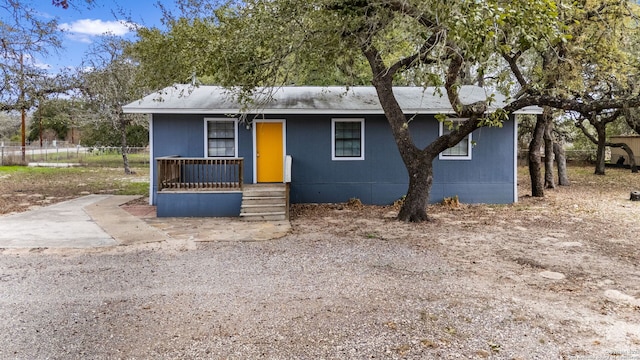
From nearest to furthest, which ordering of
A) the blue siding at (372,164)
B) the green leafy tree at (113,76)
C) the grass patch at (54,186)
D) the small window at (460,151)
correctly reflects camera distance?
Answer: 1. the blue siding at (372,164)
2. the small window at (460,151)
3. the grass patch at (54,186)
4. the green leafy tree at (113,76)

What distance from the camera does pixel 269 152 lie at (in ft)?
35.8

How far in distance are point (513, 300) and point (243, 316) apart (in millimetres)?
2642

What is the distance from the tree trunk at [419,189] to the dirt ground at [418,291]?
11.9 inches

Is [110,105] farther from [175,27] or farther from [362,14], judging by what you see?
[362,14]

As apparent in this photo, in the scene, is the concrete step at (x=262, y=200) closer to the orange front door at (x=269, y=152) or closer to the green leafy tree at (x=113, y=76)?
the orange front door at (x=269, y=152)

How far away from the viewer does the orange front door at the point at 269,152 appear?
35.6 ft

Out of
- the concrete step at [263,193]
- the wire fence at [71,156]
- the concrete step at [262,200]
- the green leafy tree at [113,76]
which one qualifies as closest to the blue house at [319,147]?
the concrete step at [263,193]

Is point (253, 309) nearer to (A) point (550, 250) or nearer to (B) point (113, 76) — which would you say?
(A) point (550, 250)

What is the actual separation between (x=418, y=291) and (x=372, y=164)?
22.6 ft

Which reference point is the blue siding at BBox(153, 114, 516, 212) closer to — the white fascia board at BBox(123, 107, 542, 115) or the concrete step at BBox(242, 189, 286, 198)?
the white fascia board at BBox(123, 107, 542, 115)

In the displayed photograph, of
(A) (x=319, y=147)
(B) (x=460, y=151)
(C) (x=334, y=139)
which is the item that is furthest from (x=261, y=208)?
(B) (x=460, y=151)

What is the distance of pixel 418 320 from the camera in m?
3.68

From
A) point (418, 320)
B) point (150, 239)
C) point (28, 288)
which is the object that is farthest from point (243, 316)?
point (150, 239)

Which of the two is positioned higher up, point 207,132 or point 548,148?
point 207,132
